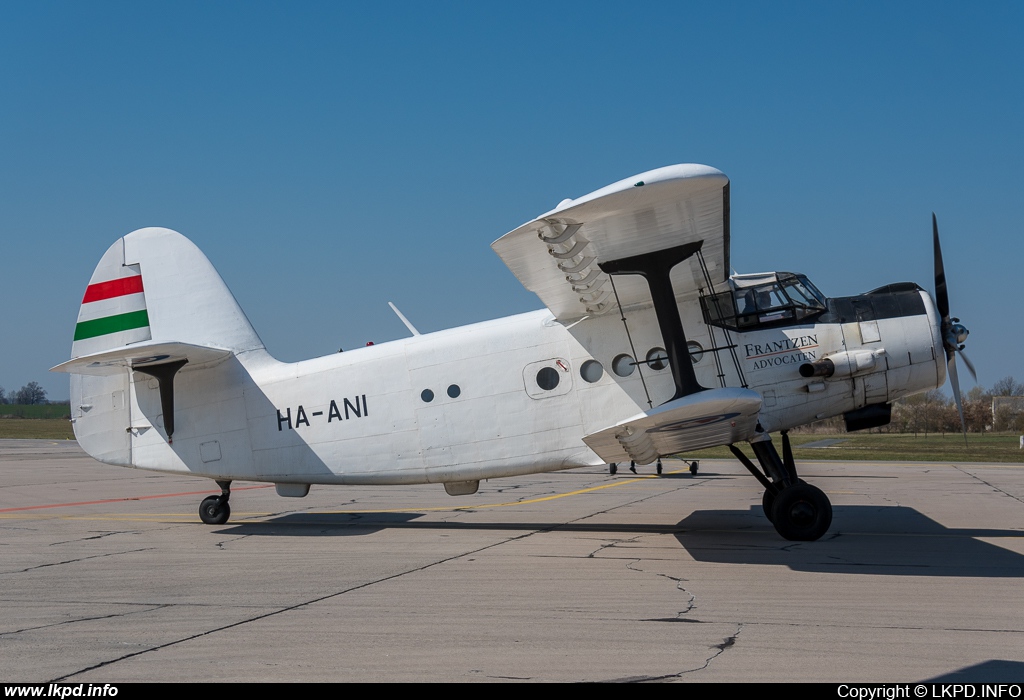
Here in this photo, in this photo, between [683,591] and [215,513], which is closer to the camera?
[683,591]

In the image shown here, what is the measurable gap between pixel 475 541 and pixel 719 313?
4260mm

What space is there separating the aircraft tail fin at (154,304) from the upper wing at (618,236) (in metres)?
5.04

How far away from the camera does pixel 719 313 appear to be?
9.69 metres

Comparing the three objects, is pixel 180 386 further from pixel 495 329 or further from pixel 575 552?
pixel 575 552

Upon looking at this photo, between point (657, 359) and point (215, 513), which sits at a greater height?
point (657, 359)

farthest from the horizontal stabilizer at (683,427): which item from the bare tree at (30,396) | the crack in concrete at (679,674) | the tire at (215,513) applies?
the bare tree at (30,396)

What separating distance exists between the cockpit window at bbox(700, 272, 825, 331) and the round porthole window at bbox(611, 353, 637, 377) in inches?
42.7

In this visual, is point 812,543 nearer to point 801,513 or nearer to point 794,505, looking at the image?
point 801,513

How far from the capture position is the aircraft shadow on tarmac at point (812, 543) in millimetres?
8086

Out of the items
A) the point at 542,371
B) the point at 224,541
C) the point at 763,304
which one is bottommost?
the point at 224,541

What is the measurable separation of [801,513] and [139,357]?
8.72 meters

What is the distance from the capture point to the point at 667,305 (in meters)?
8.75

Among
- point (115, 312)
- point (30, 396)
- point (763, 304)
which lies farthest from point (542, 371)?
point (30, 396)

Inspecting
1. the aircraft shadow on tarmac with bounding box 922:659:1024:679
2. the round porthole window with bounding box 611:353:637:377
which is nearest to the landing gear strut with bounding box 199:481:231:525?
the round porthole window with bounding box 611:353:637:377
